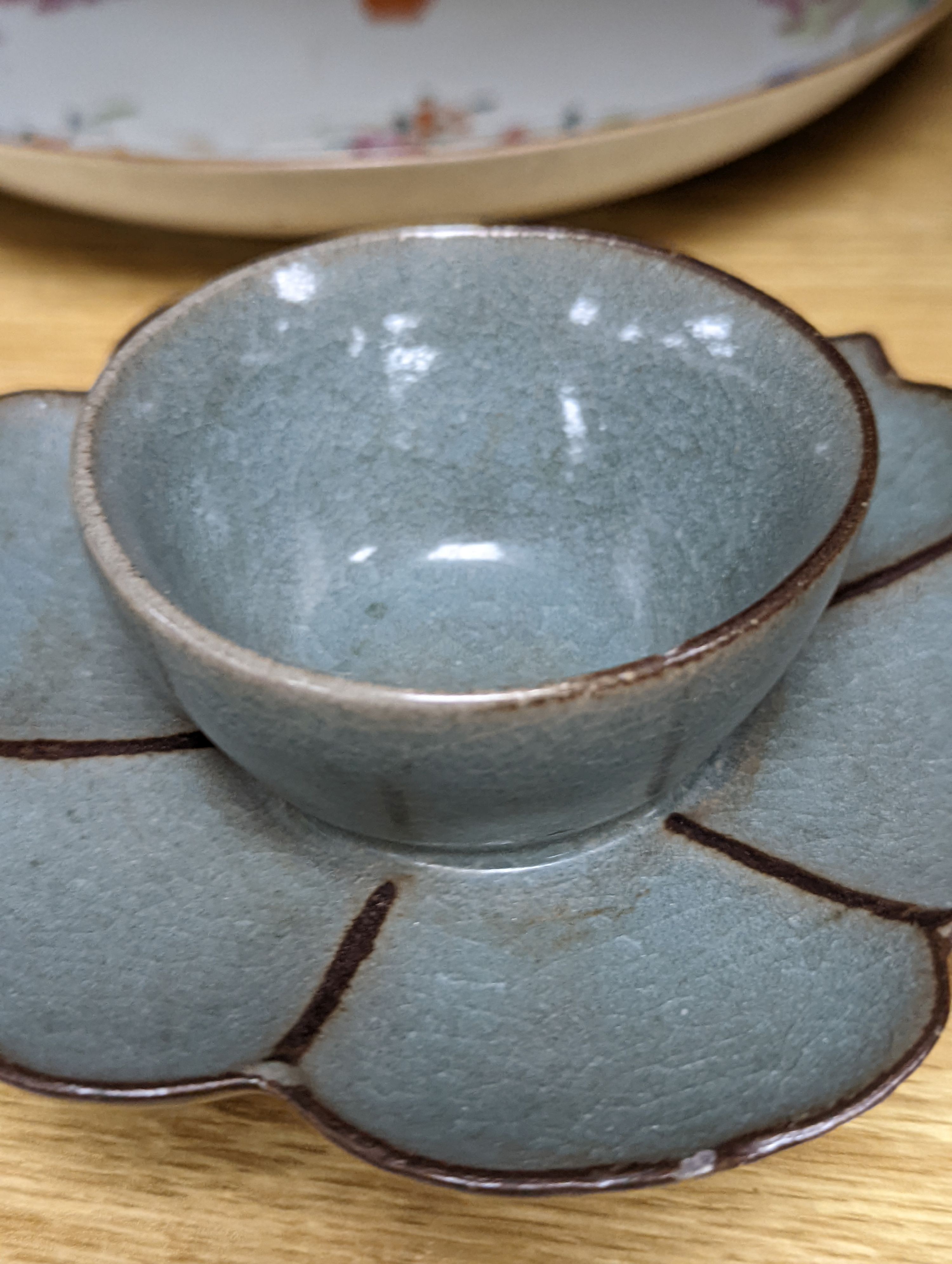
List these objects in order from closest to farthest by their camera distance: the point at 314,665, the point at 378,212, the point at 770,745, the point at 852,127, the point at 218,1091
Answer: the point at 218,1091 < the point at 770,745 < the point at 314,665 < the point at 378,212 < the point at 852,127

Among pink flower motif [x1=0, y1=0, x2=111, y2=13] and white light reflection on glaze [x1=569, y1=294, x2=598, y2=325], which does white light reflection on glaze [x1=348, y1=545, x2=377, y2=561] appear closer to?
white light reflection on glaze [x1=569, y1=294, x2=598, y2=325]

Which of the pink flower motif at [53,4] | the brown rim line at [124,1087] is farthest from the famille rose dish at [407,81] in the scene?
the brown rim line at [124,1087]

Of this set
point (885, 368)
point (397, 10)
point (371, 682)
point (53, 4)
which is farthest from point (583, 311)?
point (53, 4)

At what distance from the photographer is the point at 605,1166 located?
1.32ft

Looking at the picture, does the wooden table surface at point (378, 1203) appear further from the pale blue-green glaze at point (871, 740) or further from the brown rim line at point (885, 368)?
the brown rim line at point (885, 368)

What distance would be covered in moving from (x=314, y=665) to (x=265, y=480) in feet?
0.37

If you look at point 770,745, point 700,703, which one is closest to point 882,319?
point 770,745

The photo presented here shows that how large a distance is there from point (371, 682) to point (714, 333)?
28 cm

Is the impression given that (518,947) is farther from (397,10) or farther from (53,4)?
(53,4)

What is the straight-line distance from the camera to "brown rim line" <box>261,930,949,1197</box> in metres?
0.39

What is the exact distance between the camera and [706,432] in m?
0.68

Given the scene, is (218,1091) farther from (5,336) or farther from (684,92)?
(684,92)

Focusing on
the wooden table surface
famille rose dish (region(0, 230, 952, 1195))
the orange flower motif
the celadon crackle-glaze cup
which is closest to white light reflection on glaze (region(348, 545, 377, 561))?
the celadon crackle-glaze cup

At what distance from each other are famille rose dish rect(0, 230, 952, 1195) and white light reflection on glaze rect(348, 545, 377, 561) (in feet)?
0.38
